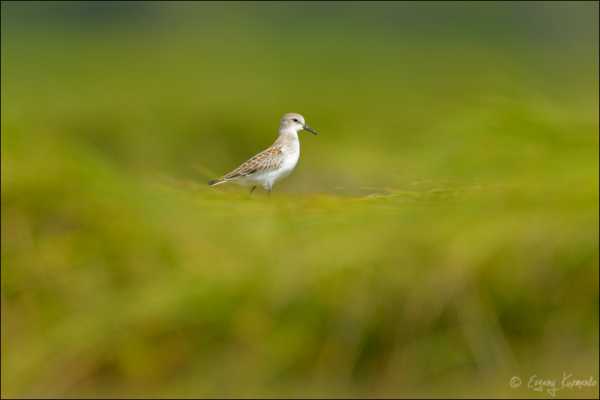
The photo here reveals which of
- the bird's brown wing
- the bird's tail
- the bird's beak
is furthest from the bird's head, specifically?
the bird's tail

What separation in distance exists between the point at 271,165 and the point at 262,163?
25 millimetres

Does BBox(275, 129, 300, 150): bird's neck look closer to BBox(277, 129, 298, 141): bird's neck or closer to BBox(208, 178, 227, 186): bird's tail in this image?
BBox(277, 129, 298, 141): bird's neck

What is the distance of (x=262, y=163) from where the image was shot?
8.73 ft

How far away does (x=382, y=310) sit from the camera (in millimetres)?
2578

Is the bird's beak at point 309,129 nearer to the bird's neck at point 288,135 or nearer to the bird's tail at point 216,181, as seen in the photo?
the bird's neck at point 288,135

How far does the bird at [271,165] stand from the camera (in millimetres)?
2580

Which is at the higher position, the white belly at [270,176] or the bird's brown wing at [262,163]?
the bird's brown wing at [262,163]

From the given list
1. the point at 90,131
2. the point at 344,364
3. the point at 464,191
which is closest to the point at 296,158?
the point at 344,364

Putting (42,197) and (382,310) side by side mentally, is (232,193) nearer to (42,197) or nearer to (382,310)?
(382,310)

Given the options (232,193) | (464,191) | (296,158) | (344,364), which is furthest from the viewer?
A: (296,158)

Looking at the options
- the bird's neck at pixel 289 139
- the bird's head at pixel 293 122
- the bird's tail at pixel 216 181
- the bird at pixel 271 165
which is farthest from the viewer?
the bird's head at pixel 293 122

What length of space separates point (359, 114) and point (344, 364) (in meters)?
1.06

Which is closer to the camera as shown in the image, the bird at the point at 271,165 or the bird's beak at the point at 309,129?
the bird at the point at 271,165

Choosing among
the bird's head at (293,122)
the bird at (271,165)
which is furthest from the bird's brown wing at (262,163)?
the bird's head at (293,122)
